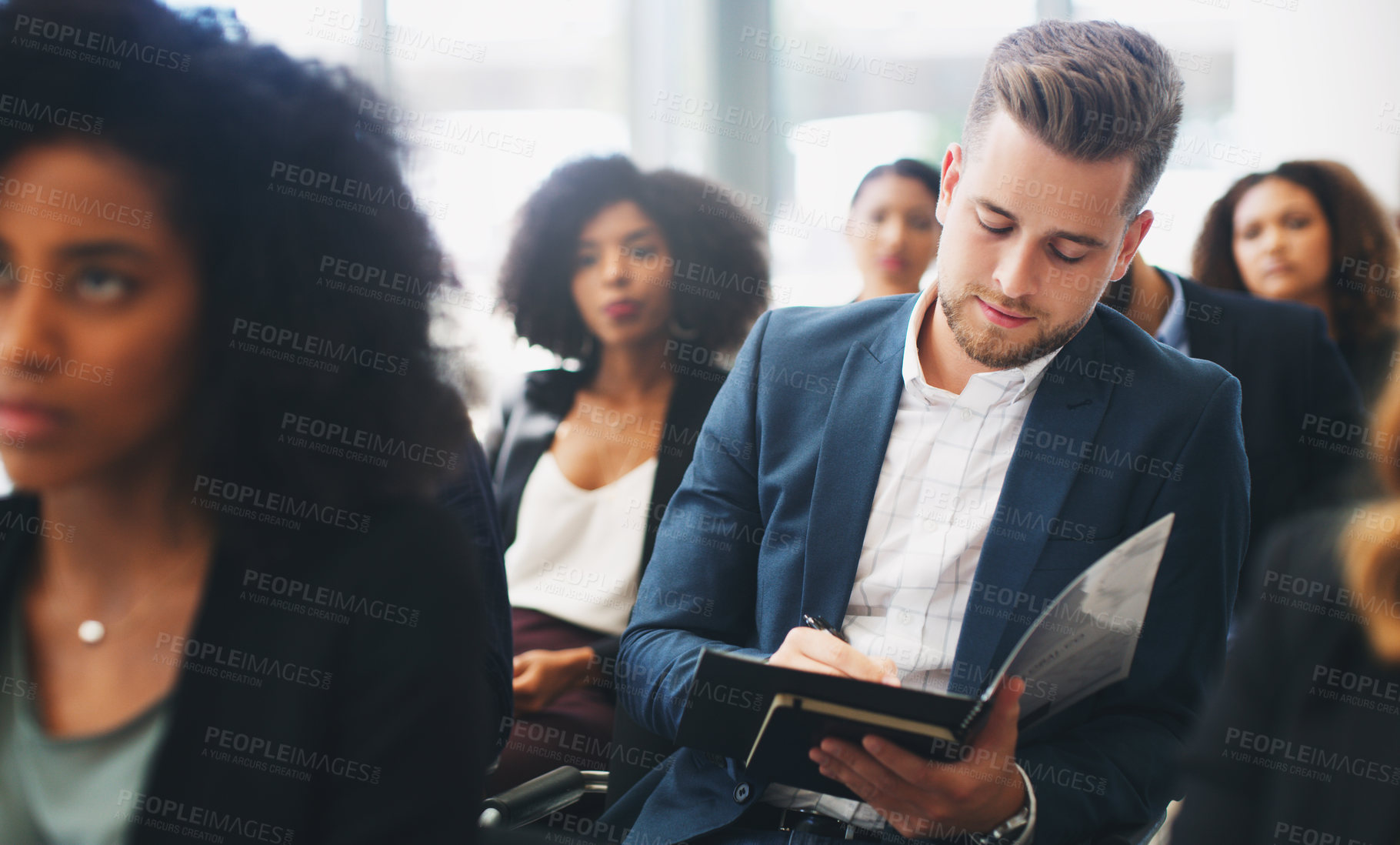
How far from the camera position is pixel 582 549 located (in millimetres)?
2182

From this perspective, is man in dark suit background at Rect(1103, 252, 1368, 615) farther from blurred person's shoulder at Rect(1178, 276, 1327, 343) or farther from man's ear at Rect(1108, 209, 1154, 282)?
man's ear at Rect(1108, 209, 1154, 282)

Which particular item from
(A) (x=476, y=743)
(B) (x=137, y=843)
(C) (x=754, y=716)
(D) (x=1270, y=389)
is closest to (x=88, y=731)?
(B) (x=137, y=843)

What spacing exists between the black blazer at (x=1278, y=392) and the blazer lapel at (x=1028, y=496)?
81 centimetres

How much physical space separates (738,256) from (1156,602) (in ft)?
5.94

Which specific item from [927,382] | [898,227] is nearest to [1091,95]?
[927,382]

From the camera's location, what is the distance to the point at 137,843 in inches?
33.0

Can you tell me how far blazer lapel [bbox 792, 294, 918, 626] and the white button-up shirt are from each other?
0.02 m

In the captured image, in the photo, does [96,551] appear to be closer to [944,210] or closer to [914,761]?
[914,761]

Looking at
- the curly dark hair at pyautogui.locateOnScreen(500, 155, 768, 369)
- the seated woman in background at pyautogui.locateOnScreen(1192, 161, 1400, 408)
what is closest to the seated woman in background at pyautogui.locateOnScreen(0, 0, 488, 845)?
the curly dark hair at pyautogui.locateOnScreen(500, 155, 768, 369)

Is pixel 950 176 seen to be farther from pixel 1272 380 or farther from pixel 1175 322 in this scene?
pixel 1272 380

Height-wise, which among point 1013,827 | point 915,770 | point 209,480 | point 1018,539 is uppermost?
point 209,480

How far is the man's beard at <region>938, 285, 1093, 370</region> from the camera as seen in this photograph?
4.56ft

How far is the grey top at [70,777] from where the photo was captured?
870mm

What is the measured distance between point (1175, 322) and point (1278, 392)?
26 cm
